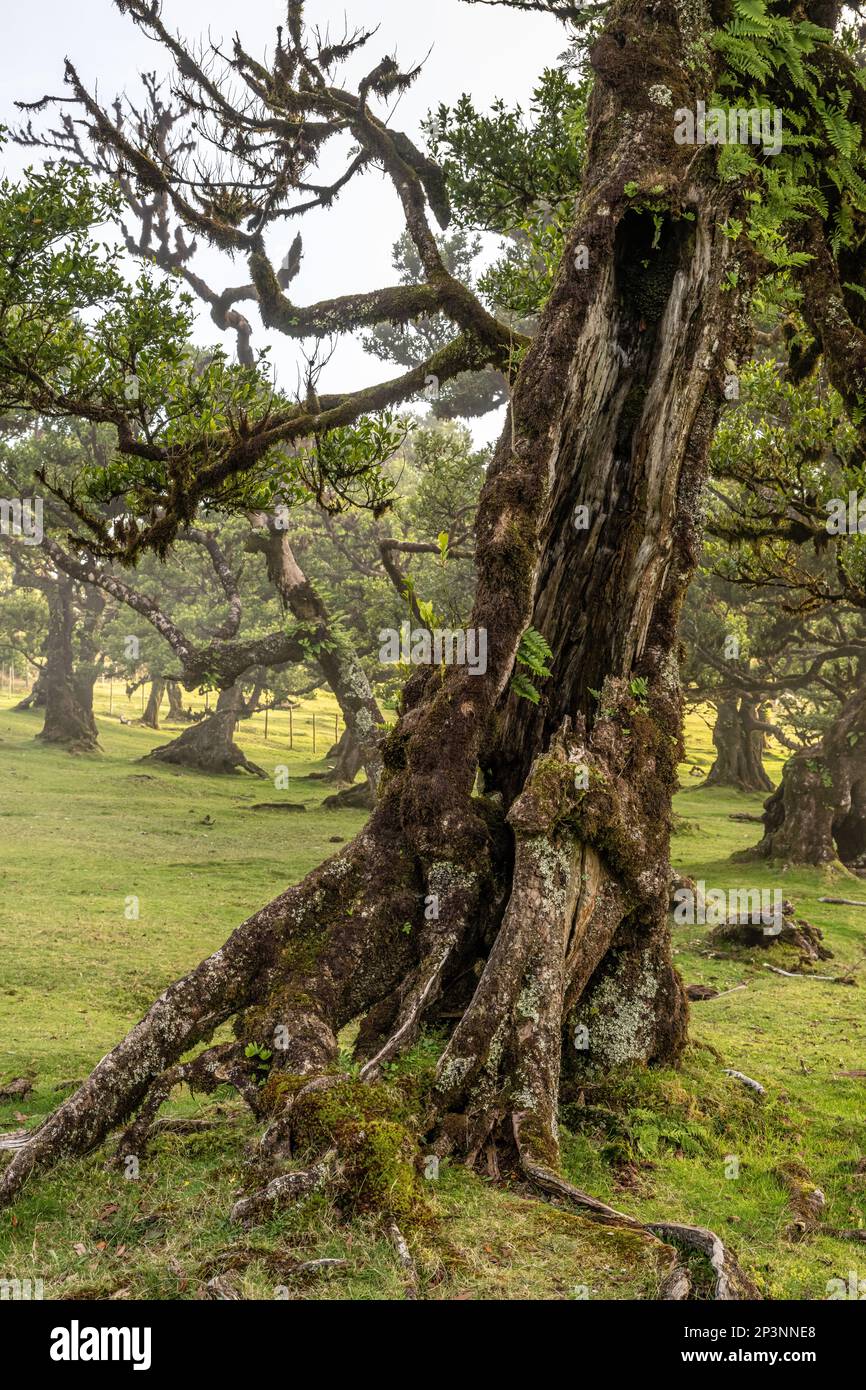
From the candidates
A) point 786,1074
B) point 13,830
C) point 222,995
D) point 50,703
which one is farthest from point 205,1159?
point 50,703

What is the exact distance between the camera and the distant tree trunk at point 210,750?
39125mm

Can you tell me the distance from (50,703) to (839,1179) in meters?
38.3

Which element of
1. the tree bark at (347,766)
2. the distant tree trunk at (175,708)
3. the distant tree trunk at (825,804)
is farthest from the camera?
the distant tree trunk at (175,708)

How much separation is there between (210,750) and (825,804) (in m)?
24.9

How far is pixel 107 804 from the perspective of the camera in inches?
1105

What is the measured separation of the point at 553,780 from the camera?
726cm

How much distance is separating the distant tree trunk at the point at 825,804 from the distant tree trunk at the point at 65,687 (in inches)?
1079

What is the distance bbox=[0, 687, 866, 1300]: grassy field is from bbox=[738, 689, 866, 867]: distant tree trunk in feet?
7.92
